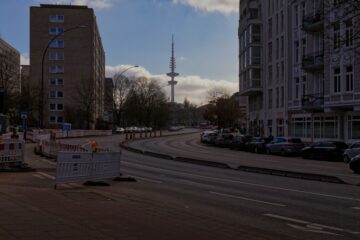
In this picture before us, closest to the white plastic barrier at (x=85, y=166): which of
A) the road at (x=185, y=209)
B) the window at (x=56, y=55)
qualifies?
the road at (x=185, y=209)

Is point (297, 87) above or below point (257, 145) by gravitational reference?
above

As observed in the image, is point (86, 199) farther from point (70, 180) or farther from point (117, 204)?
point (70, 180)

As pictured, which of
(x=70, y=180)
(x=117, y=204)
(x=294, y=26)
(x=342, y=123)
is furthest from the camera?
(x=294, y=26)

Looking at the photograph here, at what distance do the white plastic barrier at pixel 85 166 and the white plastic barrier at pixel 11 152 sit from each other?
5.18 metres

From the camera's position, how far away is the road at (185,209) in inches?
346

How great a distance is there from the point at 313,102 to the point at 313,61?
12.9 ft

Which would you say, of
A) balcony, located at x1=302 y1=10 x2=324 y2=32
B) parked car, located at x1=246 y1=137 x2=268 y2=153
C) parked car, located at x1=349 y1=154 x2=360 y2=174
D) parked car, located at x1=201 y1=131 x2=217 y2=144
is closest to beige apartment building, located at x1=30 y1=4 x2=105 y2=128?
parked car, located at x1=201 y1=131 x2=217 y2=144

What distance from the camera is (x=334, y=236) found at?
9000 mm

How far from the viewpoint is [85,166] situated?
17.0 m

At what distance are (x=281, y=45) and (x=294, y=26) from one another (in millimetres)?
4970

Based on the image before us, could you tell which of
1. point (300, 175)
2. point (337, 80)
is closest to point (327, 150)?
point (337, 80)

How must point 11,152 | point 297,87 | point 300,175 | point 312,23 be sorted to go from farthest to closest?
point 297,87
point 312,23
point 11,152
point 300,175

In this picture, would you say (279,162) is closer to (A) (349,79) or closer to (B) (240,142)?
(A) (349,79)

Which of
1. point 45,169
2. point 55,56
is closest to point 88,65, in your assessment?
point 55,56
